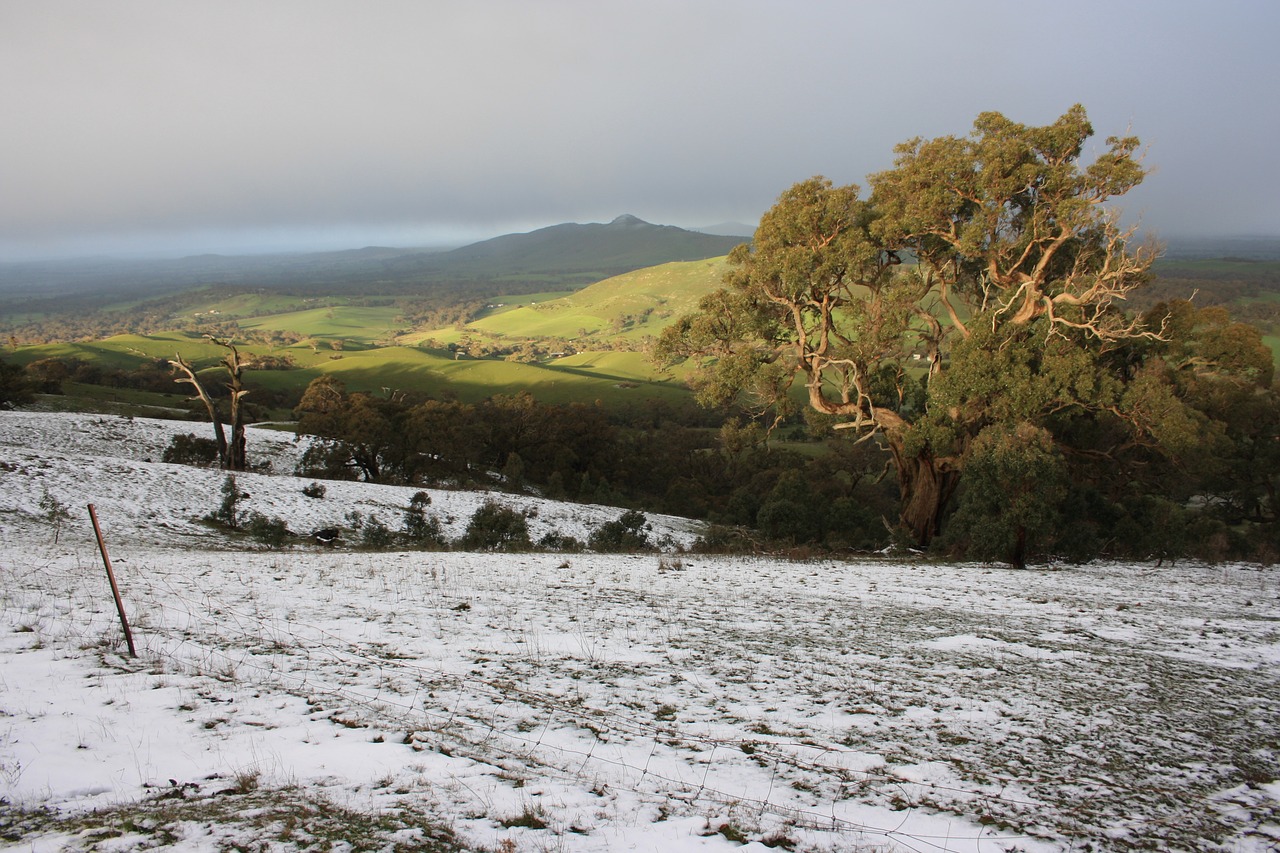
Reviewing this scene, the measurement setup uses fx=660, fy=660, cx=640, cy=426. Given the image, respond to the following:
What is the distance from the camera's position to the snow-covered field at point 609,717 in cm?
380

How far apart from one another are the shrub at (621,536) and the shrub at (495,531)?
2414 mm

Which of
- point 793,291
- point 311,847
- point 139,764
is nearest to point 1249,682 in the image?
point 311,847

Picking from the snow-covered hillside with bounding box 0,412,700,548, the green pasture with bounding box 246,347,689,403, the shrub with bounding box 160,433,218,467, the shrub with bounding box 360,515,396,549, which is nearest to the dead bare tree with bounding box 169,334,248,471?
the shrub with bounding box 160,433,218,467

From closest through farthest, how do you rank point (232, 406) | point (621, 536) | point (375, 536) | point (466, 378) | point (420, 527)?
1. point (375, 536)
2. point (420, 527)
3. point (621, 536)
4. point (232, 406)
5. point (466, 378)

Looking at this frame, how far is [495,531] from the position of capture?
22359 mm

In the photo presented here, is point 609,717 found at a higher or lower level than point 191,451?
higher

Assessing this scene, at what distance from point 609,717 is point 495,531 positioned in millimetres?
17531

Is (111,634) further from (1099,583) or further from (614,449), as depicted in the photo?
A: (614,449)

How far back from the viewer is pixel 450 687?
19.6 feet

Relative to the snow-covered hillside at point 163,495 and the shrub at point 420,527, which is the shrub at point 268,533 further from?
the shrub at point 420,527

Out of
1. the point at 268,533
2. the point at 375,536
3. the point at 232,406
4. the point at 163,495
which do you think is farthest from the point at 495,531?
the point at 232,406

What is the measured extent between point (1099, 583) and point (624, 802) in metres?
14.4

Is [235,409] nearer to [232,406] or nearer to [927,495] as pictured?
[232,406]

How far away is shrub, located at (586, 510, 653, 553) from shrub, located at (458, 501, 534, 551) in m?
2.41
